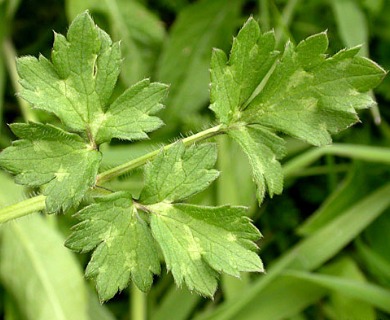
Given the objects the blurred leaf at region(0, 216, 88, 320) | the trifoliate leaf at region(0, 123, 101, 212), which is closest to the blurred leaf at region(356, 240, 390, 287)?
the blurred leaf at region(0, 216, 88, 320)

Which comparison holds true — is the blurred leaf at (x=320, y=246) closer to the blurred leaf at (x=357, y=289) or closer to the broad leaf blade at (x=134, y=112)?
the blurred leaf at (x=357, y=289)

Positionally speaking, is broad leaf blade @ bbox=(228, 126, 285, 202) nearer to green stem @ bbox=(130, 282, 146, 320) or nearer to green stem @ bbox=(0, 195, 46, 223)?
green stem @ bbox=(0, 195, 46, 223)

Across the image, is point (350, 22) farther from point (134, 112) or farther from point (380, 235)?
point (134, 112)

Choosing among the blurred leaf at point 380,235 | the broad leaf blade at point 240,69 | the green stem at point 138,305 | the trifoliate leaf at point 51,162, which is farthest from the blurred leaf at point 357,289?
the trifoliate leaf at point 51,162

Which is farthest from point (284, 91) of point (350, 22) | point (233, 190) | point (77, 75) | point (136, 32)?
point (136, 32)

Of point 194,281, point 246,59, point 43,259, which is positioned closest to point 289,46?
point 246,59
